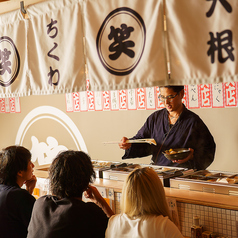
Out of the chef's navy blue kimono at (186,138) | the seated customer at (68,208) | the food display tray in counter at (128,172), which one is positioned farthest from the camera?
the chef's navy blue kimono at (186,138)

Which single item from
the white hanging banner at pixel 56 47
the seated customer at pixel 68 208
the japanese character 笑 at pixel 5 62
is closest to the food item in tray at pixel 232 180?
the seated customer at pixel 68 208

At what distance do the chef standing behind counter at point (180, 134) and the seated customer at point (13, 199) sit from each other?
1813 mm

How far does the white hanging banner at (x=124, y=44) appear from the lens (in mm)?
1937

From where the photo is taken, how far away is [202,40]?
1.76 metres

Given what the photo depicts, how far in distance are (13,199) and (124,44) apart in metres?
1.30

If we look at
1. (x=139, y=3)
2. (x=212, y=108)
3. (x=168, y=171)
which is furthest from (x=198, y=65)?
(x=212, y=108)

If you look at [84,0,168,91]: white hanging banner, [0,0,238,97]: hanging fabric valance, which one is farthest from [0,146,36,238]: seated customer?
[84,0,168,91]: white hanging banner

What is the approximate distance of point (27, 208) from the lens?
2256 millimetres

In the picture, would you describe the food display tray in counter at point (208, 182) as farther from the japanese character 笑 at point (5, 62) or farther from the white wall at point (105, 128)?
the japanese character 笑 at point (5, 62)

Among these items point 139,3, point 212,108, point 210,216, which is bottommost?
point 210,216

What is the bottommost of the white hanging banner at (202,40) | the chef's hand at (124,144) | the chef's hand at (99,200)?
the chef's hand at (99,200)

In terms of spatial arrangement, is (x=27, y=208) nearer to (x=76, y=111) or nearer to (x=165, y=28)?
(x=165, y=28)

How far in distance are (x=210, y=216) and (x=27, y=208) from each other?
48.4 inches

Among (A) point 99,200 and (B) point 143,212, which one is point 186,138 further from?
(B) point 143,212
